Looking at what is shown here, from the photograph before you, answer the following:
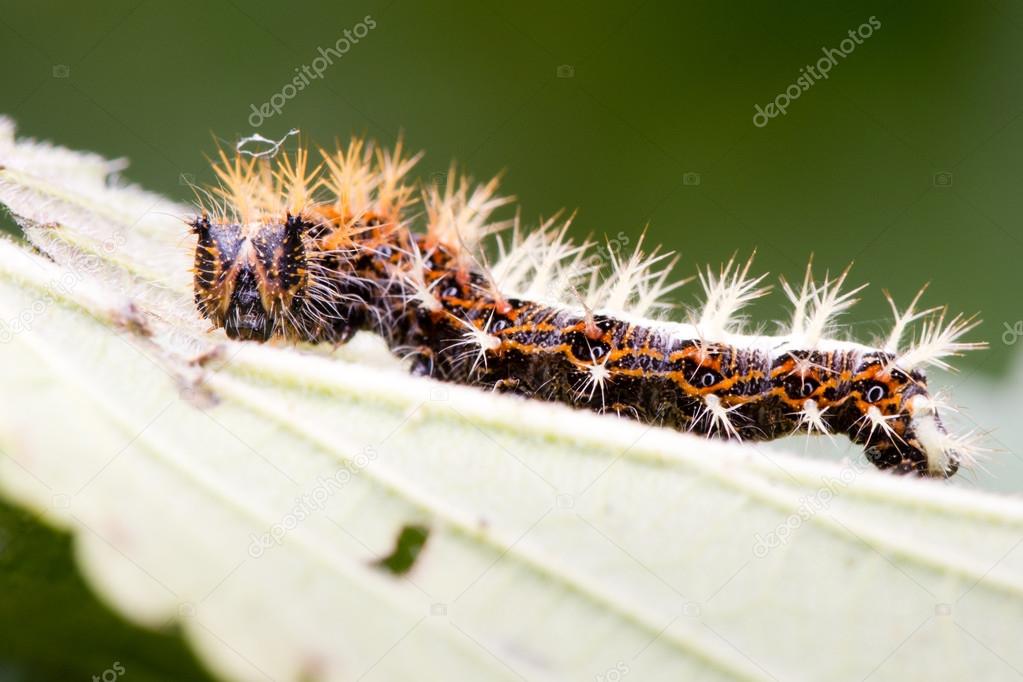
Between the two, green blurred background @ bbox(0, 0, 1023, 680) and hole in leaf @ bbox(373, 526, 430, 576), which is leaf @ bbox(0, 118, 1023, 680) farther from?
green blurred background @ bbox(0, 0, 1023, 680)

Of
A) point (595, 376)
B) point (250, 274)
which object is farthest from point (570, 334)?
point (250, 274)

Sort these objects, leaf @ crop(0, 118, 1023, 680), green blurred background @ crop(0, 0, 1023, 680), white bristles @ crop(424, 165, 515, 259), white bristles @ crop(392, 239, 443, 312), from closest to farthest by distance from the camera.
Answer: leaf @ crop(0, 118, 1023, 680), white bristles @ crop(392, 239, 443, 312), white bristles @ crop(424, 165, 515, 259), green blurred background @ crop(0, 0, 1023, 680)

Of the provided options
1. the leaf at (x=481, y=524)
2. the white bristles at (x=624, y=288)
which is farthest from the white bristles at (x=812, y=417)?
the leaf at (x=481, y=524)

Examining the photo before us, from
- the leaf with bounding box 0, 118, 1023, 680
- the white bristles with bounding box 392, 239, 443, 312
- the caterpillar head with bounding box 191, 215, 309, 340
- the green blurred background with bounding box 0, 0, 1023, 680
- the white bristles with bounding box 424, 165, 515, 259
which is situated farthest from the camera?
the green blurred background with bounding box 0, 0, 1023, 680

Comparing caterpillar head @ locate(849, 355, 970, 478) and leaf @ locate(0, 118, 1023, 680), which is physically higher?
caterpillar head @ locate(849, 355, 970, 478)

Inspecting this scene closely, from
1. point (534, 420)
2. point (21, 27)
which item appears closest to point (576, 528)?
point (534, 420)

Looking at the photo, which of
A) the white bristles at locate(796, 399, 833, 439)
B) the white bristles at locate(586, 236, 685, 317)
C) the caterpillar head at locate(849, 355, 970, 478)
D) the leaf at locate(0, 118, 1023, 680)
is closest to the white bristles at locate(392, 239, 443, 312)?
the white bristles at locate(586, 236, 685, 317)

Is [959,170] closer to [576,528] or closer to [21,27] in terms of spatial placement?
[576,528]
